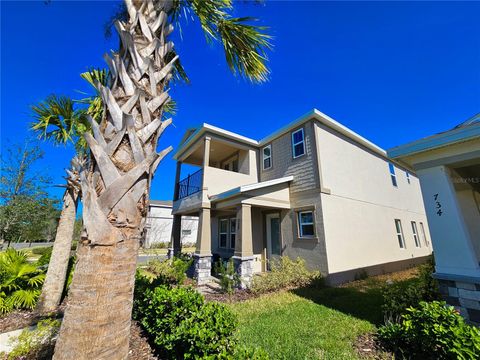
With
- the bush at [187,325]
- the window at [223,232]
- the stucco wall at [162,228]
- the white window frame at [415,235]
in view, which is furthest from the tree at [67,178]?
the stucco wall at [162,228]

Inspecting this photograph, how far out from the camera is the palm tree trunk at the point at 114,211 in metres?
1.72

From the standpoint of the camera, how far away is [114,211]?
189 cm

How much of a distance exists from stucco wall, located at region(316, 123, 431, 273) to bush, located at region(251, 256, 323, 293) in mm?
941

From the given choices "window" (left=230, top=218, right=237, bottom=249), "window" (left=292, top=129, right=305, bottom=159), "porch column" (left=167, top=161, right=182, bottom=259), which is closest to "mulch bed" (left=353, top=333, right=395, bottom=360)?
"window" (left=292, top=129, right=305, bottom=159)

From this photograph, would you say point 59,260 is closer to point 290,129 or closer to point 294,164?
point 294,164

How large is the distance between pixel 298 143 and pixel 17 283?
11773mm

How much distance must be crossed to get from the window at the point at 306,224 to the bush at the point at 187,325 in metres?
6.43

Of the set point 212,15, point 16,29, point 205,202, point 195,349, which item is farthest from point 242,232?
point 16,29

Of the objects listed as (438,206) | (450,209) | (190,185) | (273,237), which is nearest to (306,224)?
(273,237)

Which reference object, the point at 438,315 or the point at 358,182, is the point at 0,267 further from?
the point at 358,182

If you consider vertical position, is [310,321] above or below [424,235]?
below

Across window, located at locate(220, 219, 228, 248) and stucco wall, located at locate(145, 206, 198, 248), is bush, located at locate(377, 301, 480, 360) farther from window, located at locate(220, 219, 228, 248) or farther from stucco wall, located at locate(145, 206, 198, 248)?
stucco wall, located at locate(145, 206, 198, 248)

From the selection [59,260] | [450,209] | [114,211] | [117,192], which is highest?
[450,209]

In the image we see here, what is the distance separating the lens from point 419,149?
4.81 meters
